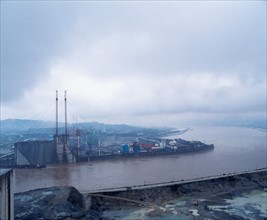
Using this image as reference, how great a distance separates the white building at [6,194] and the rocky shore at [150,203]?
196 cm

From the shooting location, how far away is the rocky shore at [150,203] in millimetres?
8656

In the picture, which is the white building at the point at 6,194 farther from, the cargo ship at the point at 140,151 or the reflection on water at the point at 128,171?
the cargo ship at the point at 140,151

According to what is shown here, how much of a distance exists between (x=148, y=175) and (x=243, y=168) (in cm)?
681

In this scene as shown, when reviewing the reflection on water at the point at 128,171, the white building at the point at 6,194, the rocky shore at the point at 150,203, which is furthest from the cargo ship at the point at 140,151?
the white building at the point at 6,194

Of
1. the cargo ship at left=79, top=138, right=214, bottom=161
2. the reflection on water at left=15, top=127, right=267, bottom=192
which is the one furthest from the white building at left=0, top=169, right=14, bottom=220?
the cargo ship at left=79, top=138, right=214, bottom=161

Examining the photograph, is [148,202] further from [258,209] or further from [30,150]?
[30,150]

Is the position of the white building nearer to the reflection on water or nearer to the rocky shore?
the rocky shore

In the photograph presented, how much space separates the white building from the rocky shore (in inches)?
77.2

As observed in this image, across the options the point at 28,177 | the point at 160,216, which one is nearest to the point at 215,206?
the point at 160,216

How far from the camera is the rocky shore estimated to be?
8.66m

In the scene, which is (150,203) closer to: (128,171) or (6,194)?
(6,194)

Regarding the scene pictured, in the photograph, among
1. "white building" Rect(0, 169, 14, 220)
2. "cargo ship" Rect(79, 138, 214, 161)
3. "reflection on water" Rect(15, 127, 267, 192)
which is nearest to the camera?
"white building" Rect(0, 169, 14, 220)

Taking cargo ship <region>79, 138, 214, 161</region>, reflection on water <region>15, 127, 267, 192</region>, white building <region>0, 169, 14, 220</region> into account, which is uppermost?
white building <region>0, 169, 14, 220</region>

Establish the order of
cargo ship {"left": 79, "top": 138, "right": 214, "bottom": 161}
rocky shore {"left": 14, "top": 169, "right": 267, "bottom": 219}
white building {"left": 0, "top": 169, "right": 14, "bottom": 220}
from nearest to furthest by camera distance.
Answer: white building {"left": 0, "top": 169, "right": 14, "bottom": 220}, rocky shore {"left": 14, "top": 169, "right": 267, "bottom": 219}, cargo ship {"left": 79, "top": 138, "right": 214, "bottom": 161}
